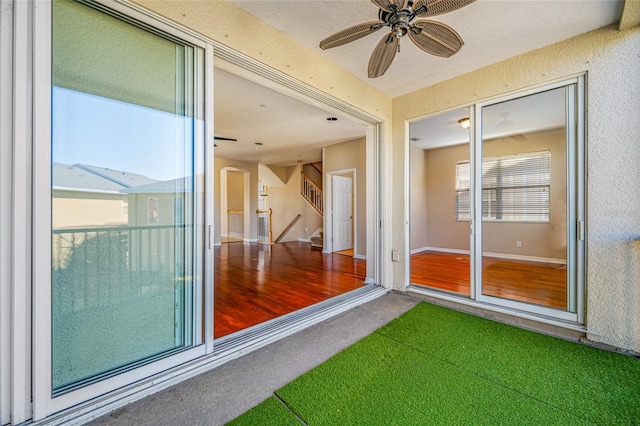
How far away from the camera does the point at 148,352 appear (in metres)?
1.72

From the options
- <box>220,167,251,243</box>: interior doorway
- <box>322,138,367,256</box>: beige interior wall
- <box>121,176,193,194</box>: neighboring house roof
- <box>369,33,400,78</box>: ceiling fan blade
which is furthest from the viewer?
<box>220,167,251,243</box>: interior doorway

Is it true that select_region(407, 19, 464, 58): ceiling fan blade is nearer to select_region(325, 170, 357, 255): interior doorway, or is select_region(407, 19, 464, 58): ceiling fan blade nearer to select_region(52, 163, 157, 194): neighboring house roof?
select_region(52, 163, 157, 194): neighboring house roof

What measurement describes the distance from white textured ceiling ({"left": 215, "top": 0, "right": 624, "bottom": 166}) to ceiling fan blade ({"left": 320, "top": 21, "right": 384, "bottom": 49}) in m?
0.43

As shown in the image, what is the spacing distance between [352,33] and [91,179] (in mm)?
1912

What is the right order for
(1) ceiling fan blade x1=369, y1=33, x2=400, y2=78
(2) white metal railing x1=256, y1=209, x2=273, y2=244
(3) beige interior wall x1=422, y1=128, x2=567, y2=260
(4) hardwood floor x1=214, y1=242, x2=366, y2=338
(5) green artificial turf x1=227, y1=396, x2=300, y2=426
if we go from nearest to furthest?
(5) green artificial turf x1=227, y1=396, x2=300, y2=426 < (1) ceiling fan blade x1=369, y1=33, x2=400, y2=78 < (3) beige interior wall x1=422, y1=128, x2=567, y2=260 < (4) hardwood floor x1=214, y1=242, x2=366, y2=338 < (2) white metal railing x1=256, y1=209, x2=273, y2=244

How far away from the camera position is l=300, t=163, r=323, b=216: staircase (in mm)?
8617

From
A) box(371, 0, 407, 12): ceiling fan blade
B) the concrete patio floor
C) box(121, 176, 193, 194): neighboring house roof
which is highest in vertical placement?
box(371, 0, 407, 12): ceiling fan blade

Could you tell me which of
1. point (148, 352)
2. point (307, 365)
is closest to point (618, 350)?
point (307, 365)

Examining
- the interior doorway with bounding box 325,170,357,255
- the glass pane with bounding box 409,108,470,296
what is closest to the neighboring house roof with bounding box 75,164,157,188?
the glass pane with bounding box 409,108,470,296

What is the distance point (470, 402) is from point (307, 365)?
1049mm

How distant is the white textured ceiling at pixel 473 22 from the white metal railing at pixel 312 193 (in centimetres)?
Result: 582

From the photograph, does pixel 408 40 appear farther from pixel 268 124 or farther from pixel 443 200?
pixel 443 200

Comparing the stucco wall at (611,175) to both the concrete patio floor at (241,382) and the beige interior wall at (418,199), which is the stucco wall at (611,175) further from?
the beige interior wall at (418,199)

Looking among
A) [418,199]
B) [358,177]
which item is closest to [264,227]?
[358,177]
